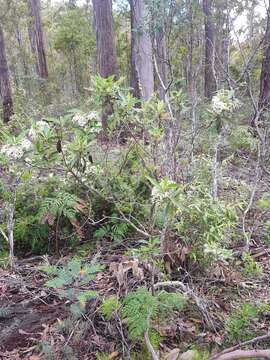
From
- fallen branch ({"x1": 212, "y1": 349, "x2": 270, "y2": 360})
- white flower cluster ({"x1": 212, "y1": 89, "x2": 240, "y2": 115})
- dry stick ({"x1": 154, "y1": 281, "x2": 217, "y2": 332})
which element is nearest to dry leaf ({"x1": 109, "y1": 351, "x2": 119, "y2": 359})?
dry stick ({"x1": 154, "y1": 281, "x2": 217, "y2": 332})

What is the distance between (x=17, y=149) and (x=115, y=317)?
116 cm

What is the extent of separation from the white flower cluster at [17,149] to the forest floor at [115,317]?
825 mm

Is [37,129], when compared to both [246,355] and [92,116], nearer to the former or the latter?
[92,116]

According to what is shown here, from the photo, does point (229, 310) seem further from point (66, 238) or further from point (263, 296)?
point (66, 238)

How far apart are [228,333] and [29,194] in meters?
2.00

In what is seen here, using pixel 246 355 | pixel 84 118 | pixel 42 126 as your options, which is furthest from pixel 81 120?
pixel 246 355

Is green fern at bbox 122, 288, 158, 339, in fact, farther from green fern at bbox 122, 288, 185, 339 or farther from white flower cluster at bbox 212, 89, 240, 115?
white flower cluster at bbox 212, 89, 240, 115

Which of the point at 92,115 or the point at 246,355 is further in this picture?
the point at 92,115

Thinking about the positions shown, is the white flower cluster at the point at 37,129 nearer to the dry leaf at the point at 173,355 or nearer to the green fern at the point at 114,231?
the green fern at the point at 114,231

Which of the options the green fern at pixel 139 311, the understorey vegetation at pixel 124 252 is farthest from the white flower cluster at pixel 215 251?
the green fern at pixel 139 311

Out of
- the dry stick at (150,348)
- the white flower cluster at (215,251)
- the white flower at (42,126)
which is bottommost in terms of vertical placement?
the dry stick at (150,348)

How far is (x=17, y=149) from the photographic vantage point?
222cm

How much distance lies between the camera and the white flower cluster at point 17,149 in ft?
7.27

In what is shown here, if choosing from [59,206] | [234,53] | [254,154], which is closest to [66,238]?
[59,206]
